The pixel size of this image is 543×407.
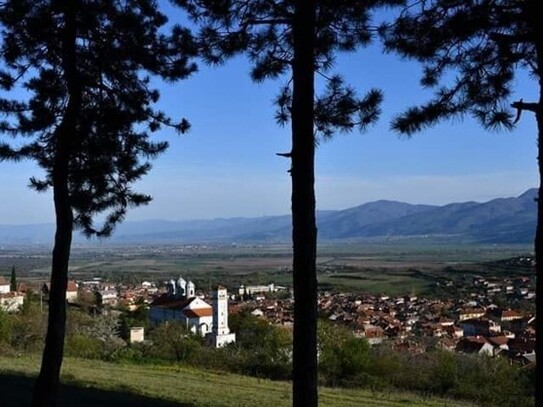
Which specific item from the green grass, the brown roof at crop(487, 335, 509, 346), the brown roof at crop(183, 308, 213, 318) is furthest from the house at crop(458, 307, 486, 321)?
the green grass

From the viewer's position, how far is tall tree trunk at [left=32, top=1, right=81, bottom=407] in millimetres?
6156

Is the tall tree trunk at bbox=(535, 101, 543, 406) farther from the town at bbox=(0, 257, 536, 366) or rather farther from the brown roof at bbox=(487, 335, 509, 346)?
the brown roof at bbox=(487, 335, 509, 346)

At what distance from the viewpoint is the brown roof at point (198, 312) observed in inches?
2014

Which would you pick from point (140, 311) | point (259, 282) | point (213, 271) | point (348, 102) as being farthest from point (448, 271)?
point (348, 102)

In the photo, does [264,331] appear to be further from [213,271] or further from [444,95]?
[213,271]

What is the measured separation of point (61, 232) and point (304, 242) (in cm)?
250

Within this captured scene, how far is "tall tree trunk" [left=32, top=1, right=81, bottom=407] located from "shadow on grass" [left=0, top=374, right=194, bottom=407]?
4.24 feet

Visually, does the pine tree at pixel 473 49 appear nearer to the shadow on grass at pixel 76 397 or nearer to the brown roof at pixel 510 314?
the shadow on grass at pixel 76 397

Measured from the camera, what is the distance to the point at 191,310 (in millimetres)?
53031

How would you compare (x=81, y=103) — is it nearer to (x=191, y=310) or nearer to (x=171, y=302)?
(x=191, y=310)

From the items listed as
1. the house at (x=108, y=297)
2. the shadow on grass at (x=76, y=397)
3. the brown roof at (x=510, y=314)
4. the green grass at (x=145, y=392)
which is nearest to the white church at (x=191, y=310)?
the house at (x=108, y=297)

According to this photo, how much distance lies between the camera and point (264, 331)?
27.1 meters

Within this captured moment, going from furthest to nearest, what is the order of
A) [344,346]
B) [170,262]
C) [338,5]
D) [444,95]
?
→ [170,262]
[344,346]
[338,5]
[444,95]

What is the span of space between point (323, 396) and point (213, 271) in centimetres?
9010
